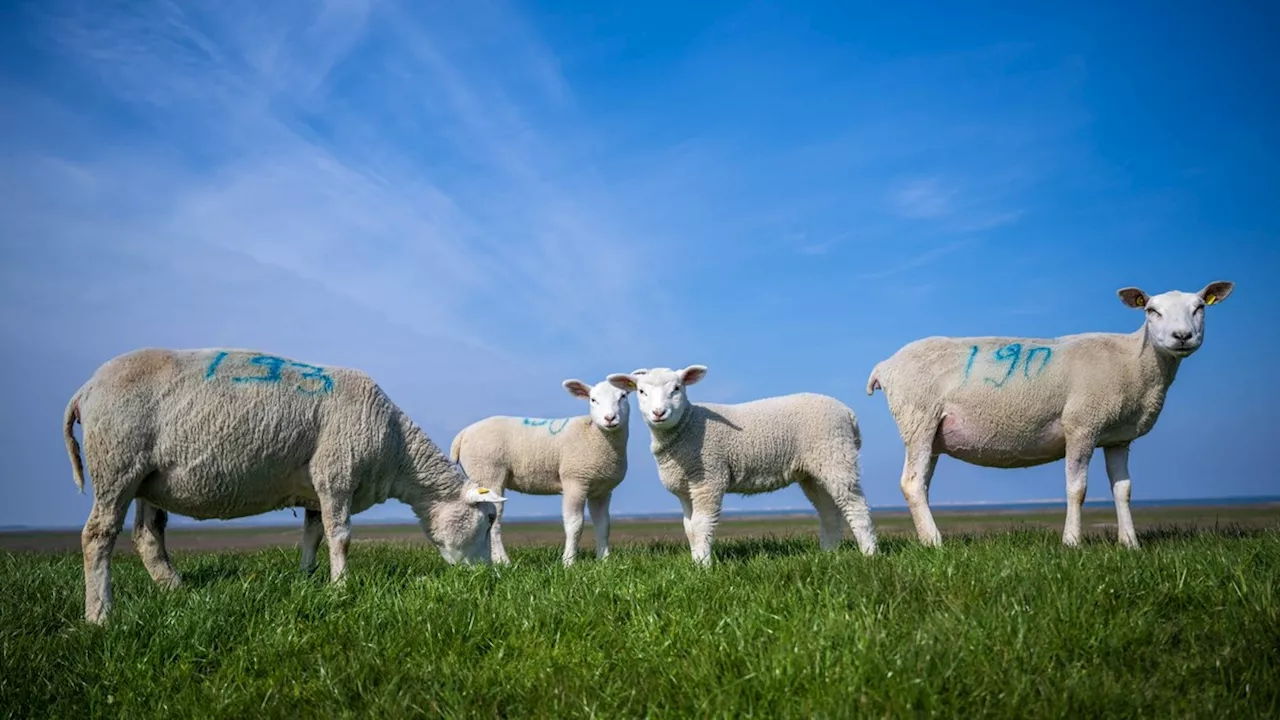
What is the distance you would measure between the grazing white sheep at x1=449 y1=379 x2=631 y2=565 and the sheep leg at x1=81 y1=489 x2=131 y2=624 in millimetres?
4346

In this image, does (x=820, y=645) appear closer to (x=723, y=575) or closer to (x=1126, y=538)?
(x=723, y=575)

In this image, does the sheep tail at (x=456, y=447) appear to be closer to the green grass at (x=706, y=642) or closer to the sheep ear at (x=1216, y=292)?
the green grass at (x=706, y=642)

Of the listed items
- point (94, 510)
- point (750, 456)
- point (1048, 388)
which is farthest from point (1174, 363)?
point (94, 510)

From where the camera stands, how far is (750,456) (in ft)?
30.1

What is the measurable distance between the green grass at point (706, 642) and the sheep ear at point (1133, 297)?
10.9 feet

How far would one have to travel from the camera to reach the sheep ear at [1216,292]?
31.7 feet

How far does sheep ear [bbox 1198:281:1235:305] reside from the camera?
9.65 meters

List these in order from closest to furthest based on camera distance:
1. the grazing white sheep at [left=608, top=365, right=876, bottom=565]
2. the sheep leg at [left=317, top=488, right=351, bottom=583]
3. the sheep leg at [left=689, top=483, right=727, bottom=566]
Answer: the sheep leg at [left=317, top=488, right=351, bottom=583] < the sheep leg at [left=689, top=483, right=727, bottom=566] < the grazing white sheep at [left=608, top=365, right=876, bottom=565]

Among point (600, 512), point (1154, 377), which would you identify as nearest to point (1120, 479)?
point (1154, 377)

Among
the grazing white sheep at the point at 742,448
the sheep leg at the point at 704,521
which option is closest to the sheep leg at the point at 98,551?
the grazing white sheep at the point at 742,448

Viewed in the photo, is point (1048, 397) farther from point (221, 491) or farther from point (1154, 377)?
point (221, 491)

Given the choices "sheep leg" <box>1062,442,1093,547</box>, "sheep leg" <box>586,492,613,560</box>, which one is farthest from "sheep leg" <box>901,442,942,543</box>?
"sheep leg" <box>586,492,613,560</box>

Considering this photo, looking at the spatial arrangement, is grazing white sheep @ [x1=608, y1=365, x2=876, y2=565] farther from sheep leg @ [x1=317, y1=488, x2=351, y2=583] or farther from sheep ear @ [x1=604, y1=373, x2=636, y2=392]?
sheep leg @ [x1=317, y1=488, x2=351, y2=583]

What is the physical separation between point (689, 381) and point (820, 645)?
538 cm
